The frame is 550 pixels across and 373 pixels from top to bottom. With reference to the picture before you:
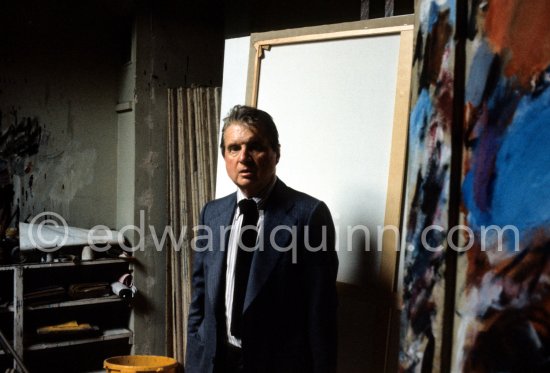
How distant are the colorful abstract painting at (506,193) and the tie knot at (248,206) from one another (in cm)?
85

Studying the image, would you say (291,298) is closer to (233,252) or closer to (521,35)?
(233,252)

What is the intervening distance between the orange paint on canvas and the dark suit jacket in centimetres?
87

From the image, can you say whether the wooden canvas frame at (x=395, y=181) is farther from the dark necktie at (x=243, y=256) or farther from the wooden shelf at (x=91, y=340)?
the wooden shelf at (x=91, y=340)

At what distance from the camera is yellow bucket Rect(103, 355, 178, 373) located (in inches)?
116

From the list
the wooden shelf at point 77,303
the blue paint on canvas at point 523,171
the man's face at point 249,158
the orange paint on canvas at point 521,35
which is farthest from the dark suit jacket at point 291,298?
the wooden shelf at point 77,303

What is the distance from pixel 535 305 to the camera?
135 cm

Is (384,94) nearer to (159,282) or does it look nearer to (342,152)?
(342,152)

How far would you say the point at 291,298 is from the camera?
2.03 m

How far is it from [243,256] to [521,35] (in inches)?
48.0

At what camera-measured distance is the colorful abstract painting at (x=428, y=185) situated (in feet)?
5.40

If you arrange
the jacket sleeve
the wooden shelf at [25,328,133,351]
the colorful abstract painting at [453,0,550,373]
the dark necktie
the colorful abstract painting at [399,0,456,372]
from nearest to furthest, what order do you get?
1. the colorful abstract painting at [453,0,550,373]
2. the colorful abstract painting at [399,0,456,372]
3. the jacket sleeve
4. the dark necktie
5. the wooden shelf at [25,328,133,351]

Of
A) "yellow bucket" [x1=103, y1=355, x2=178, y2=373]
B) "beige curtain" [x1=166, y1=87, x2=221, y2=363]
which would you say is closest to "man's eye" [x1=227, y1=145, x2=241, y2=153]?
"yellow bucket" [x1=103, y1=355, x2=178, y2=373]

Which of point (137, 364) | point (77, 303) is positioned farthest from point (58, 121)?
point (137, 364)

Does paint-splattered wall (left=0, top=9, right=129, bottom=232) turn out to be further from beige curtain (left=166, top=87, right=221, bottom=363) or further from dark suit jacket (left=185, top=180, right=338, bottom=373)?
dark suit jacket (left=185, top=180, right=338, bottom=373)
